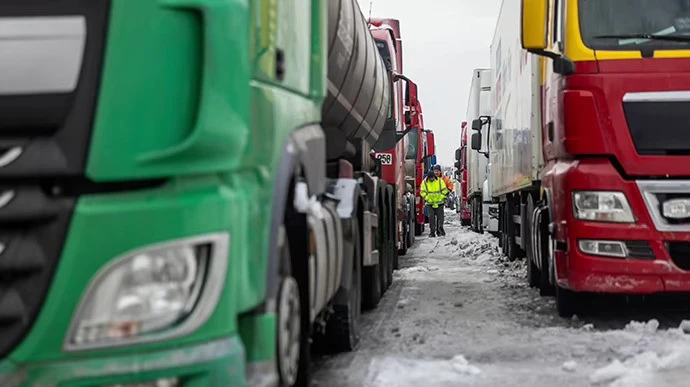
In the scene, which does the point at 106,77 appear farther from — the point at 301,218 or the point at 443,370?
the point at 443,370

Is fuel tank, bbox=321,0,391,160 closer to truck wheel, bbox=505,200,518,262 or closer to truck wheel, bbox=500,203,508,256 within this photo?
truck wheel, bbox=505,200,518,262

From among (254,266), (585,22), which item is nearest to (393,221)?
(585,22)

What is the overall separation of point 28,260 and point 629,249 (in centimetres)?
494

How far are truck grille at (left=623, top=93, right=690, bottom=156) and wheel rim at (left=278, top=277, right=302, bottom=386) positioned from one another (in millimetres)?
3630

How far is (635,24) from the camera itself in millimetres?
6586

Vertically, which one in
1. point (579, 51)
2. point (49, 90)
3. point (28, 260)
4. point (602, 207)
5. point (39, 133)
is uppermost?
point (579, 51)

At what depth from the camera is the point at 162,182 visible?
2.60 meters

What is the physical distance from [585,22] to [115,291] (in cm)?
512

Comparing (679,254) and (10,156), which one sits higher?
(10,156)

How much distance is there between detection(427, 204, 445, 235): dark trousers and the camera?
22.9 meters

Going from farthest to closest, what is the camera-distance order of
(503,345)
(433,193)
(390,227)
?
(433,193)
(390,227)
(503,345)

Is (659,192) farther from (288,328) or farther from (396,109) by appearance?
(396,109)

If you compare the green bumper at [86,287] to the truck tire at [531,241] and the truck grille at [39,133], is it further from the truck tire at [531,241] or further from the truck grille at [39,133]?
the truck tire at [531,241]

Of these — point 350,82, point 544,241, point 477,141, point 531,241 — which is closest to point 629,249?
point 544,241
